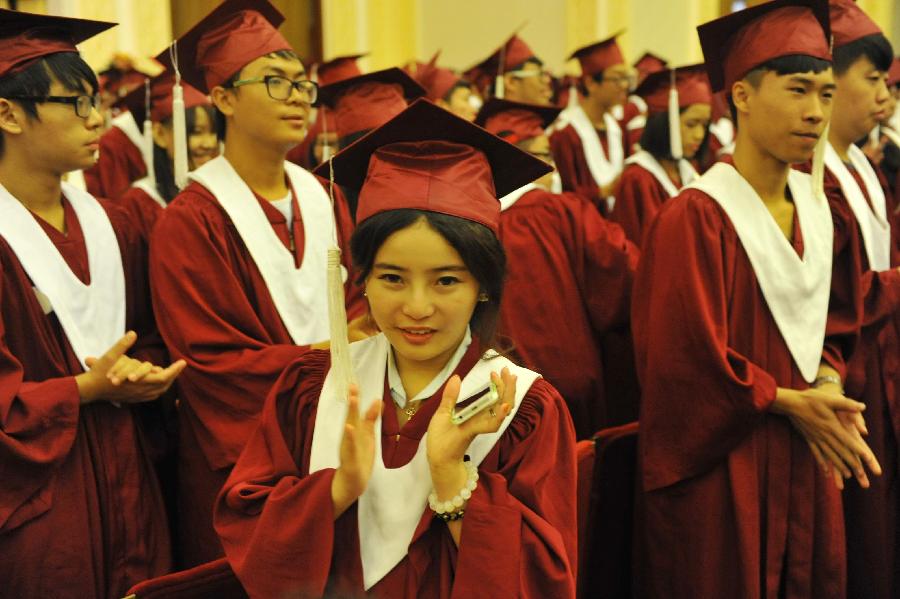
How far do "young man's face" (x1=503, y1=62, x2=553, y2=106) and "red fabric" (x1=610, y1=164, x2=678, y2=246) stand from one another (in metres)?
1.66

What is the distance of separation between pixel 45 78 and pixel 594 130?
4806 mm

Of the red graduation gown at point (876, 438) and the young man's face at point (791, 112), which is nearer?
the young man's face at point (791, 112)

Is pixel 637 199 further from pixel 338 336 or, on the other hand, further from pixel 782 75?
pixel 338 336

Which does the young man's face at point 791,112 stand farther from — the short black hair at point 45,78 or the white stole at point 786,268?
the short black hair at point 45,78

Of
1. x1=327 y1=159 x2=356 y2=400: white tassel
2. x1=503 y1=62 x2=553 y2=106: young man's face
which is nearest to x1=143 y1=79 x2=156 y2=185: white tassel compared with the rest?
x1=503 y1=62 x2=553 y2=106: young man's face

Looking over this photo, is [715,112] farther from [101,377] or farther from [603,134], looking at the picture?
[101,377]

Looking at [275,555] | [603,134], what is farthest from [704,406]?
[603,134]

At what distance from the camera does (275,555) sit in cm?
173

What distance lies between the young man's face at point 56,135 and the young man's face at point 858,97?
8.71ft

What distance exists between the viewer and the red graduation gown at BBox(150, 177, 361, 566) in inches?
113

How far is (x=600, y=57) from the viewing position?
698cm

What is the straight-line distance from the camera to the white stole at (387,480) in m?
1.78

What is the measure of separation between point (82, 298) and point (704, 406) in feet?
5.92

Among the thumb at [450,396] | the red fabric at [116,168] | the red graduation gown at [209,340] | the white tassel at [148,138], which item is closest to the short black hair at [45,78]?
the red graduation gown at [209,340]
